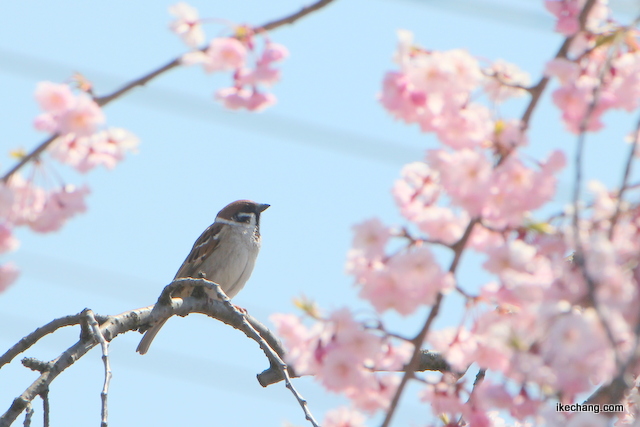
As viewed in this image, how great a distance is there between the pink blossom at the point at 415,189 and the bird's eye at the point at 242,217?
4.59 metres

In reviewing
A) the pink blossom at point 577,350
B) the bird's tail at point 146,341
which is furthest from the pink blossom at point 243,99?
the bird's tail at point 146,341

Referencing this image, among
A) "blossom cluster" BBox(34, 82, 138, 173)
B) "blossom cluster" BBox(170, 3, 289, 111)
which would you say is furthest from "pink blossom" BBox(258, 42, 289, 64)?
"blossom cluster" BBox(34, 82, 138, 173)

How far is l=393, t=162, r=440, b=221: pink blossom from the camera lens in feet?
6.58

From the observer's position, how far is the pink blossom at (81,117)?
2.06 metres

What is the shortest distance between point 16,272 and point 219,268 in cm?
378

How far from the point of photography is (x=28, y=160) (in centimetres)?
179

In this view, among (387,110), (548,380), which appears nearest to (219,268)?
(387,110)

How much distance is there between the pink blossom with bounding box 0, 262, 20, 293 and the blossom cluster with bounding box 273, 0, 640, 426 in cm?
93

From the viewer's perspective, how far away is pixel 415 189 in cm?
204

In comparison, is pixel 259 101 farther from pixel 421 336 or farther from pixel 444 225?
pixel 421 336

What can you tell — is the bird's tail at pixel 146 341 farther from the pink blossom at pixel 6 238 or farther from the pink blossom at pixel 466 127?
the pink blossom at pixel 466 127

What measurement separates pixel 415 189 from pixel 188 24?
0.82 meters

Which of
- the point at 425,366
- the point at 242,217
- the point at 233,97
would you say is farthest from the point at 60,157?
the point at 242,217

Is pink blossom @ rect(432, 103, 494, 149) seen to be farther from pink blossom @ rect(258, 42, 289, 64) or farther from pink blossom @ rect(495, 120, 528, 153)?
pink blossom @ rect(258, 42, 289, 64)
